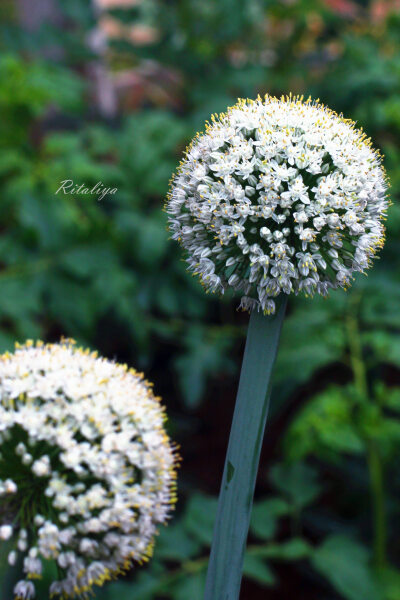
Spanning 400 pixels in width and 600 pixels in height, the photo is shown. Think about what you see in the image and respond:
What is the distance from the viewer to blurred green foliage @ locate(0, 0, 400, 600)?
2592 millimetres

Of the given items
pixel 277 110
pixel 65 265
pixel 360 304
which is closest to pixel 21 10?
pixel 65 265

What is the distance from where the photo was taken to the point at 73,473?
112 centimetres

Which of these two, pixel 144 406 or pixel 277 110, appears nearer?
pixel 277 110

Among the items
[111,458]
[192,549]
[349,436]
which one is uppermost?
[349,436]

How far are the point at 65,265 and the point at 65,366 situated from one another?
1.91m

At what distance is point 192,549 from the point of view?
Answer: 2.43 metres

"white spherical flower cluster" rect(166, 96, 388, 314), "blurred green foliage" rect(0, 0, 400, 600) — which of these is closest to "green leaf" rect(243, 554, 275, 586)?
"blurred green foliage" rect(0, 0, 400, 600)

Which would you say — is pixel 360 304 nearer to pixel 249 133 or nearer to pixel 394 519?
pixel 394 519

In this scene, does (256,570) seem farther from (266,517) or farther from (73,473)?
(73,473)

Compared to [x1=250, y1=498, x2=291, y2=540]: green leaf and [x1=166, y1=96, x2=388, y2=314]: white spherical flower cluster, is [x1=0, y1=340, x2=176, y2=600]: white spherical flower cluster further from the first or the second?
[x1=250, y1=498, x2=291, y2=540]: green leaf

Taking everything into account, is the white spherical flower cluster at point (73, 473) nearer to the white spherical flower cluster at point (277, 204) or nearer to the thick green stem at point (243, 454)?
the thick green stem at point (243, 454)

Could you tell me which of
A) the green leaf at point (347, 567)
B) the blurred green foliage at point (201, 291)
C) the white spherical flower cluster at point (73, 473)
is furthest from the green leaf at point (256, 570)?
the white spherical flower cluster at point (73, 473)

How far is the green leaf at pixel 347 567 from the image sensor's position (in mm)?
2459

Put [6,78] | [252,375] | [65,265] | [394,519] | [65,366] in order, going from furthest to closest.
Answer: [6,78] → [394,519] → [65,265] → [65,366] → [252,375]
